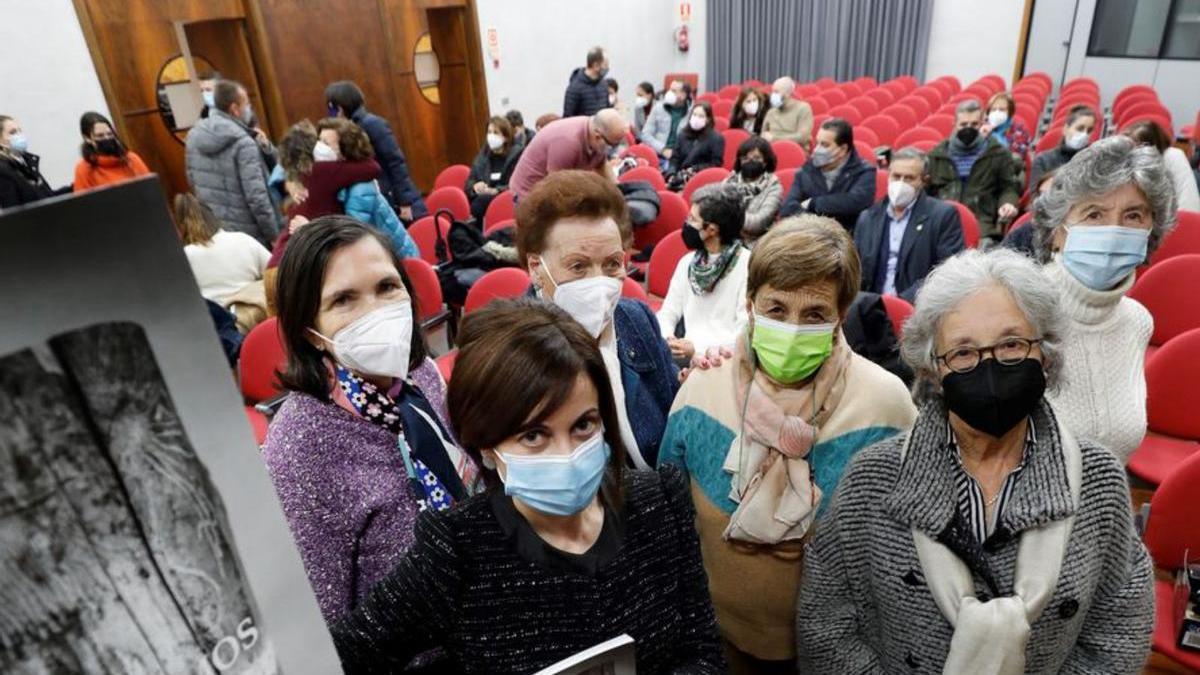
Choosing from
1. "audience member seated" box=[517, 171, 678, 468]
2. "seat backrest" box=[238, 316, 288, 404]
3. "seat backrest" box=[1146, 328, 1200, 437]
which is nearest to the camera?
"audience member seated" box=[517, 171, 678, 468]

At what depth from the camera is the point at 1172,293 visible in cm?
295

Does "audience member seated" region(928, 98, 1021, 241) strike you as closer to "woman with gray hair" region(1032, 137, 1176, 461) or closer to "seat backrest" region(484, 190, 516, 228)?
"woman with gray hair" region(1032, 137, 1176, 461)

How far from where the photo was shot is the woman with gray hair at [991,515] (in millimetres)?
1182

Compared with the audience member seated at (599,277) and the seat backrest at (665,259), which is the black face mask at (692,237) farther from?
the seat backrest at (665,259)

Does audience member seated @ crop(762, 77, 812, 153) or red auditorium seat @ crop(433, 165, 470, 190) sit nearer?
red auditorium seat @ crop(433, 165, 470, 190)

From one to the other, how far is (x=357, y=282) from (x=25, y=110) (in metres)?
5.90

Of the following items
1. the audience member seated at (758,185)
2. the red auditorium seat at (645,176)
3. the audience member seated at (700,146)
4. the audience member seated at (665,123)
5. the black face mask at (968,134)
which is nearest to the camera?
the audience member seated at (758,185)

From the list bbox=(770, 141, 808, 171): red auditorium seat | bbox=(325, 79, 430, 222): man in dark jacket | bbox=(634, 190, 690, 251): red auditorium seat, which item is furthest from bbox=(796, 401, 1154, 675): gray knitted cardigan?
bbox=(770, 141, 808, 171): red auditorium seat

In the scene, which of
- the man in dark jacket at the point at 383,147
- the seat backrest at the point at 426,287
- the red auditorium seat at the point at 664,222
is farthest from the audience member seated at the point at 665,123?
the seat backrest at the point at 426,287

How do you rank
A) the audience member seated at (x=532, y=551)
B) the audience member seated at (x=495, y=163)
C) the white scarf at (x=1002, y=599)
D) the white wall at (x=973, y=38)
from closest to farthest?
the audience member seated at (x=532, y=551) → the white scarf at (x=1002, y=599) → the audience member seated at (x=495, y=163) → the white wall at (x=973, y=38)

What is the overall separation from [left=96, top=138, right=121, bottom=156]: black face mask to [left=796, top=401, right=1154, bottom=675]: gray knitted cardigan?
569 cm

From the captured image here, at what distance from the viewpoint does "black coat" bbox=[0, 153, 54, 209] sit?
4316mm

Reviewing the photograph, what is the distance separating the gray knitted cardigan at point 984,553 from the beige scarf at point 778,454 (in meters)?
0.18

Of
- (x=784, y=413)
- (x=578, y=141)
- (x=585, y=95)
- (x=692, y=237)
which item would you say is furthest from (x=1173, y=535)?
(x=585, y=95)
